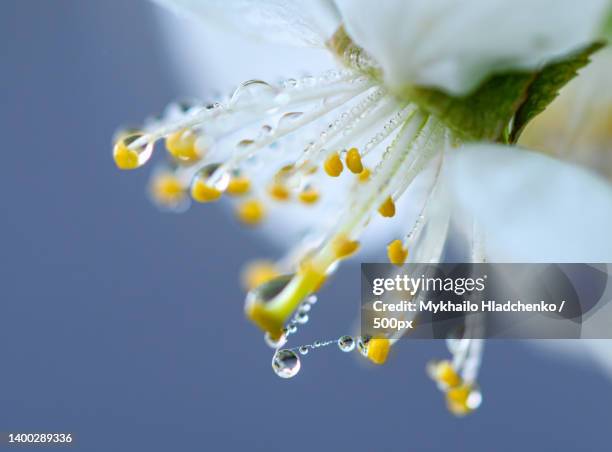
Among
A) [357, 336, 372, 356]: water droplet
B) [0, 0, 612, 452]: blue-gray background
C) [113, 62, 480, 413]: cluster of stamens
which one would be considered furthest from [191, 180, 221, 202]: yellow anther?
[0, 0, 612, 452]: blue-gray background

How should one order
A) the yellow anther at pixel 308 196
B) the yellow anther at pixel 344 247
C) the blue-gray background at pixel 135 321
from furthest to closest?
the blue-gray background at pixel 135 321
the yellow anther at pixel 308 196
the yellow anther at pixel 344 247

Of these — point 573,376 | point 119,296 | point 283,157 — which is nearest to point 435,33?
point 283,157

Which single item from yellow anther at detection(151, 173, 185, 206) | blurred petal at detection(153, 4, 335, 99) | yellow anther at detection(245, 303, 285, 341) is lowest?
yellow anther at detection(245, 303, 285, 341)

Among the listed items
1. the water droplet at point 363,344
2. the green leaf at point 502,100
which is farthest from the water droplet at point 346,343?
the green leaf at point 502,100

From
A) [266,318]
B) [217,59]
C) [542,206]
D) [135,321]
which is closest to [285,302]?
[266,318]

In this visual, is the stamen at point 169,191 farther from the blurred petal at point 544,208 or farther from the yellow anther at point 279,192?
the blurred petal at point 544,208

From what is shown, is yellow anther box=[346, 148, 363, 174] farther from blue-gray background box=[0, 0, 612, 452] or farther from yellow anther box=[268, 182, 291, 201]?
blue-gray background box=[0, 0, 612, 452]

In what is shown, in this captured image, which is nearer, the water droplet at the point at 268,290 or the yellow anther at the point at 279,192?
the water droplet at the point at 268,290
